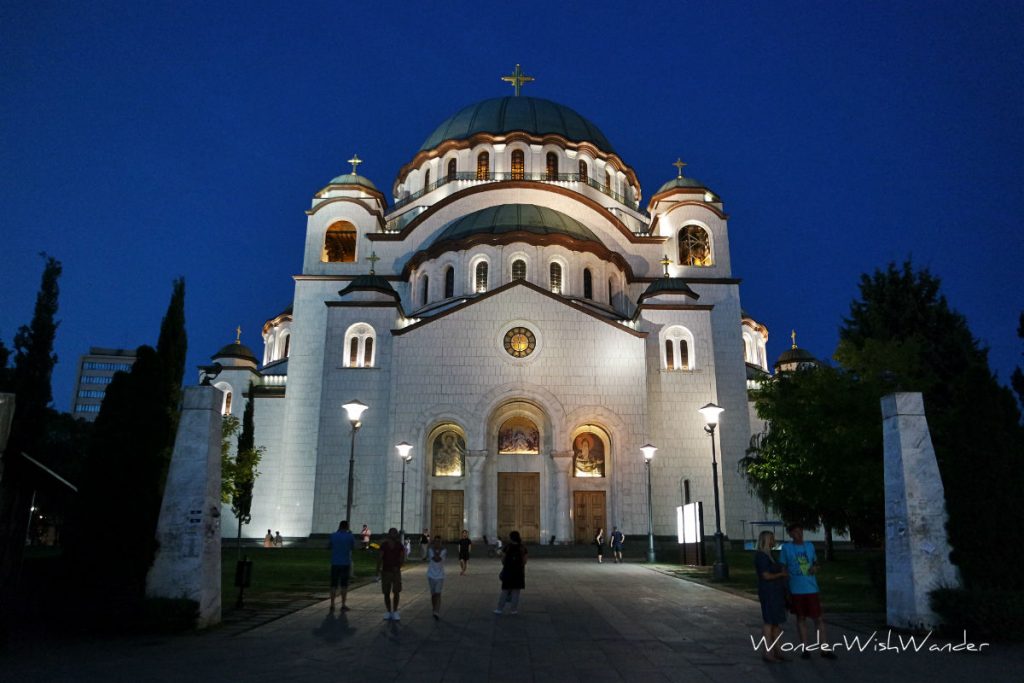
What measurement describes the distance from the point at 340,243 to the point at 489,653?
34.6 m

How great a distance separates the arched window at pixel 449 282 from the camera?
34750 mm

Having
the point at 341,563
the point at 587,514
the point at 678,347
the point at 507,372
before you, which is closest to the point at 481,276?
the point at 507,372

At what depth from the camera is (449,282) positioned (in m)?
35.2

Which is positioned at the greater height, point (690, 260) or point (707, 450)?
point (690, 260)

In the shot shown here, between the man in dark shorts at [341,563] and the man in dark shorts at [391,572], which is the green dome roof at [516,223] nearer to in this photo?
the man in dark shorts at [341,563]

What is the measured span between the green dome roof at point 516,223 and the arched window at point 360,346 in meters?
6.10

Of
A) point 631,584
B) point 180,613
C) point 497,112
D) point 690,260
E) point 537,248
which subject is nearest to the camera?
point 180,613

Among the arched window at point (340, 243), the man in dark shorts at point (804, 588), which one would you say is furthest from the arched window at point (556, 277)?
the man in dark shorts at point (804, 588)

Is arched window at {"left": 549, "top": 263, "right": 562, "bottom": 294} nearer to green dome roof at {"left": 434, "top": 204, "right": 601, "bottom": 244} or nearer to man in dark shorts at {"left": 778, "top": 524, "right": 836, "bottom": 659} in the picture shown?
green dome roof at {"left": 434, "top": 204, "right": 601, "bottom": 244}

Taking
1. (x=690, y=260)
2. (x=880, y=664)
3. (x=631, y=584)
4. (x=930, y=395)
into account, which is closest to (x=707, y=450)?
(x=930, y=395)

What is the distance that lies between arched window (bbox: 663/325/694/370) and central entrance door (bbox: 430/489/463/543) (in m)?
11.3

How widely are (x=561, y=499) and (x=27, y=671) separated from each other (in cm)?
2303

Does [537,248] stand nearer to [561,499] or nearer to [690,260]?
[690,260]

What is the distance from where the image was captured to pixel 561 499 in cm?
2866
